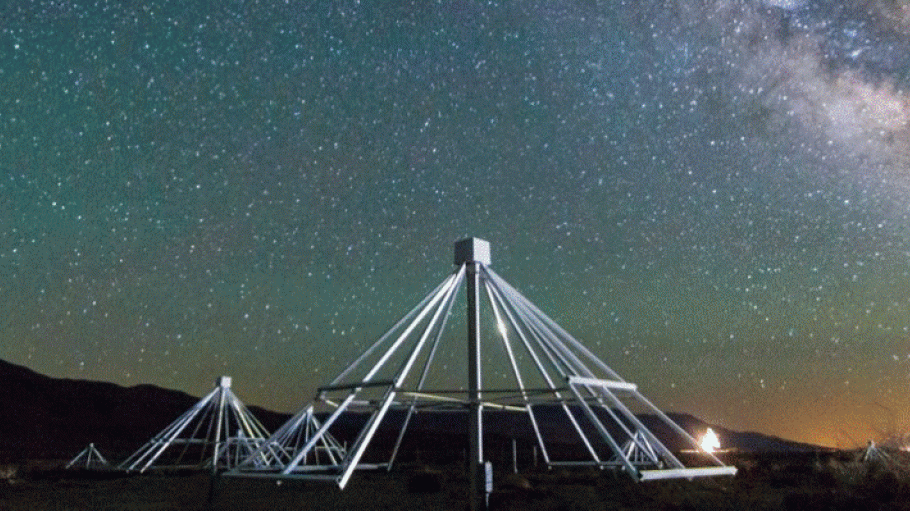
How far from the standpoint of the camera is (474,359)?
1144 cm

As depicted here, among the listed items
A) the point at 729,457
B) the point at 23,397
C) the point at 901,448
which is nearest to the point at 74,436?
the point at 23,397

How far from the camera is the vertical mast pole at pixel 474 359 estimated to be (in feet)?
36.7

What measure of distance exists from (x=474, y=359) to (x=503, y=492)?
43.6ft

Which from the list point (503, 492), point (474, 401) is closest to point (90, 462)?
point (503, 492)

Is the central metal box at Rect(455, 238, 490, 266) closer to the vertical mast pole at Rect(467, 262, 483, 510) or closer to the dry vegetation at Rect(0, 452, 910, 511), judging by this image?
the vertical mast pole at Rect(467, 262, 483, 510)

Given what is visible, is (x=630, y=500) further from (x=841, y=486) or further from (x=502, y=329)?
(x=502, y=329)

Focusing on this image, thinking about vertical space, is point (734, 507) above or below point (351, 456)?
below

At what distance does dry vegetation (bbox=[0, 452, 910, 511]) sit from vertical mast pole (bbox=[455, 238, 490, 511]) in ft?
30.0

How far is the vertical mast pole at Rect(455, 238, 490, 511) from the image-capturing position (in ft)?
36.7

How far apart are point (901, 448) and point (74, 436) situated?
79.6 meters

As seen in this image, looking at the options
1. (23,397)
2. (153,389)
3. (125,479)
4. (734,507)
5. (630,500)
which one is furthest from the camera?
(153,389)

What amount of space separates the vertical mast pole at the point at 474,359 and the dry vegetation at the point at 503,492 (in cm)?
913

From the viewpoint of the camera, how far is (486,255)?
1224cm

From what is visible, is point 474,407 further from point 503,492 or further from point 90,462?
point 90,462
